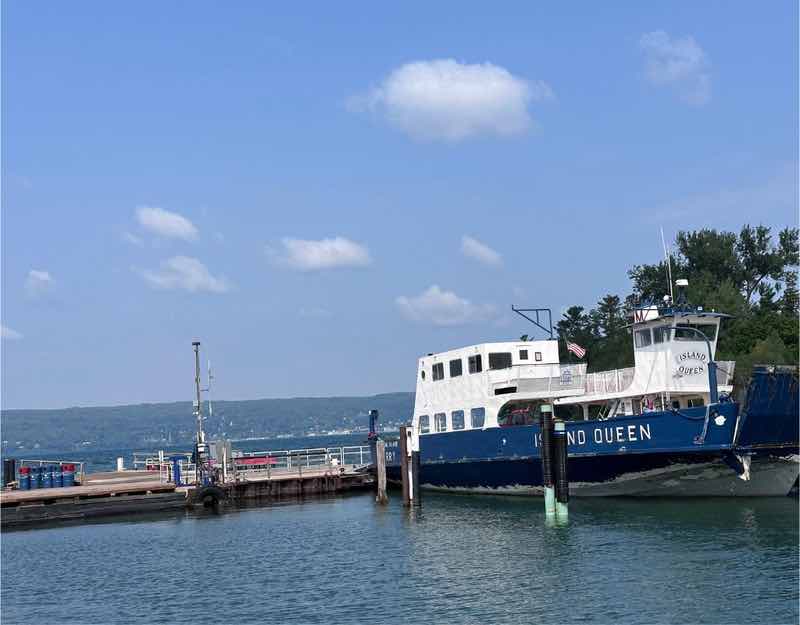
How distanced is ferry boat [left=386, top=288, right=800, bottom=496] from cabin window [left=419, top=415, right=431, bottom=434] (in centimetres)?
11

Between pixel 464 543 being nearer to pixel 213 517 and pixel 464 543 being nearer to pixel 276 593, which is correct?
pixel 276 593

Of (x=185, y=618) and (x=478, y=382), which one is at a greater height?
(x=478, y=382)

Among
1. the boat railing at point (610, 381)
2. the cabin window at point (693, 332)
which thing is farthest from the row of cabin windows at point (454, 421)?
the cabin window at point (693, 332)

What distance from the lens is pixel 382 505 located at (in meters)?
38.4

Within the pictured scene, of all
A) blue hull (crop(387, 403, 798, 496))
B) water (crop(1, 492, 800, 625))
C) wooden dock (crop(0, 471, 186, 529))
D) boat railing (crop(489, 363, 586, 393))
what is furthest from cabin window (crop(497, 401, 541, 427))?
wooden dock (crop(0, 471, 186, 529))

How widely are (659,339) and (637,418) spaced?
9.78 feet

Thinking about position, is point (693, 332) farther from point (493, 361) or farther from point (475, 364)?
point (475, 364)

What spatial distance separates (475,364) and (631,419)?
25.8 ft

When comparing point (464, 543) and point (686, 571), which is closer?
point (686, 571)

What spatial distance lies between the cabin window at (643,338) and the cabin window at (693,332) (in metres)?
0.98

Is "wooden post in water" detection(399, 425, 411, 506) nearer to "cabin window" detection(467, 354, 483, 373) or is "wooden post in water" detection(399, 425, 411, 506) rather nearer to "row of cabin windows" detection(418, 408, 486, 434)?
"row of cabin windows" detection(418, 408, 486, 434)

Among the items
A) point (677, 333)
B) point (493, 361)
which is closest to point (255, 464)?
point (493, 361)

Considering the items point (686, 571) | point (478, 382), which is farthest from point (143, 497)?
point (686, 571)

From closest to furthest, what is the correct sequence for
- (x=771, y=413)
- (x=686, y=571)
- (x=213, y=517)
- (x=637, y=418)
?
(x=686, y=571) → (x=771, y=413) → (x=637, y=418) → (x=213, y=517)
